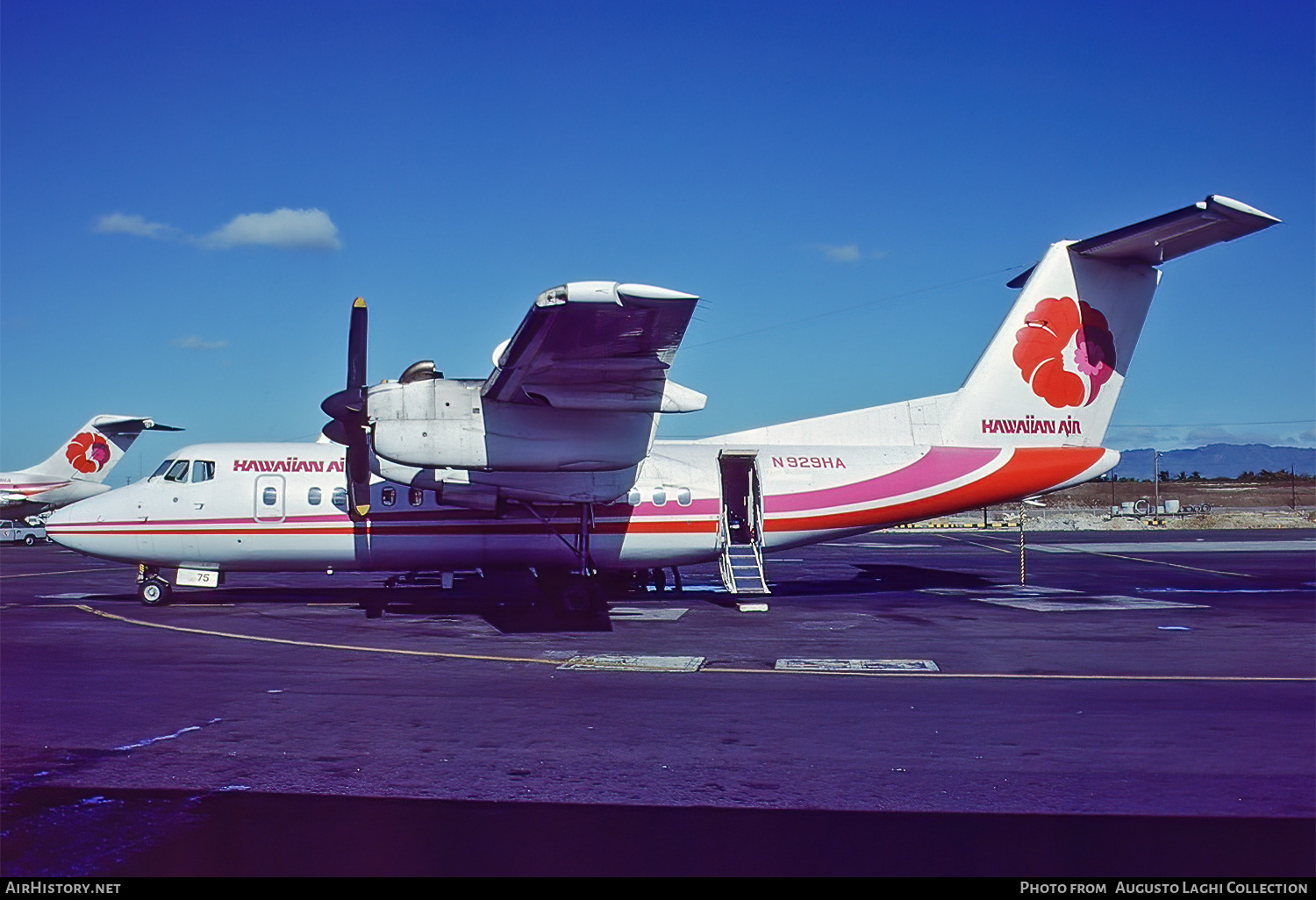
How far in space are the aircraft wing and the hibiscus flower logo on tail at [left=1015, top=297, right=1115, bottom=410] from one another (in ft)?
26.3

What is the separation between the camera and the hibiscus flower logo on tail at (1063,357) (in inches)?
787

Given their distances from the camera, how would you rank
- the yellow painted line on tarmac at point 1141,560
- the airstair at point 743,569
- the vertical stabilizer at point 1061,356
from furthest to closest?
1. the yellow painted line on tarmac at point 1141,560
2. the vertical stabilizer at point 1061,356
3. the airstair at point 743,569

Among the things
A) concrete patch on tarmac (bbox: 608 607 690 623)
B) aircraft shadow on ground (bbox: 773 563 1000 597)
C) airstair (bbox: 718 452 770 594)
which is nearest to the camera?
concrete patch on tarmac (bbox: 608 607 690 623)

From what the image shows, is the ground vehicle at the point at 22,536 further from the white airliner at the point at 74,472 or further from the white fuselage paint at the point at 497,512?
the white fuselage paint at the point at 497,512

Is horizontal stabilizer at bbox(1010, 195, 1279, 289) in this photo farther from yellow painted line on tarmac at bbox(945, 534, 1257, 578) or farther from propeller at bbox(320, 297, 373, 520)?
propeller at bbox(320, 297, 373, 520)

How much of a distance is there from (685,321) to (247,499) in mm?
10526

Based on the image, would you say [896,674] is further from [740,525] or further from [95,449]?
[95,449]

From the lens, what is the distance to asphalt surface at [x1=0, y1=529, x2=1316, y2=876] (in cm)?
572

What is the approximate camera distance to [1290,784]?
7012 mm

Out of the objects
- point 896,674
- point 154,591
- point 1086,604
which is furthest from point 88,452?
point 896,674

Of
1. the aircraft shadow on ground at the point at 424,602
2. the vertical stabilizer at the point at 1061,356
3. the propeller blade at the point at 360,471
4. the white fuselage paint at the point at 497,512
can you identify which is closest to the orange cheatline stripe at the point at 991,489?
the white fuselage paint at the point at 497,512

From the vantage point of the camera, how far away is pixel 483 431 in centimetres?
1573

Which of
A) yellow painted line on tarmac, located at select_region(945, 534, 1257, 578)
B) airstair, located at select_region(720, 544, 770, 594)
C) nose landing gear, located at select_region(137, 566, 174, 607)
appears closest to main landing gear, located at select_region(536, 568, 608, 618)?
airstair, located at select_region(720, 544, 770, 594)
